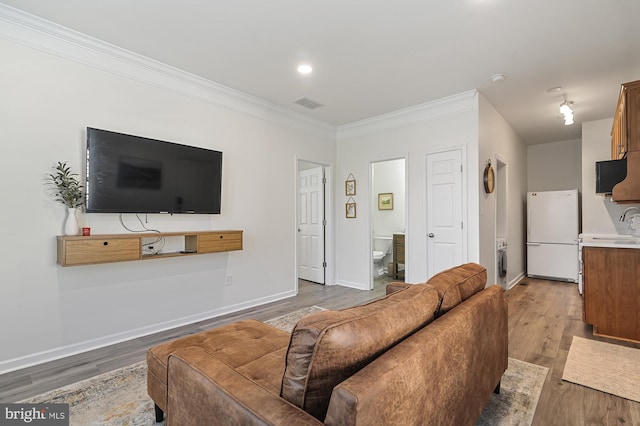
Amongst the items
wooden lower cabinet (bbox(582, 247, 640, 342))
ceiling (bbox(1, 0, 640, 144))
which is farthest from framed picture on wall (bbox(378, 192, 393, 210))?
wooden lower cabinet (bbox(582, 247, 640, 342))

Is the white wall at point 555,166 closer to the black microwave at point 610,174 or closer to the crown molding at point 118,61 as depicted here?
the black microwave at point 610,174

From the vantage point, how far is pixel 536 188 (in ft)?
21.7

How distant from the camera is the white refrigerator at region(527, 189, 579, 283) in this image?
5430 mm

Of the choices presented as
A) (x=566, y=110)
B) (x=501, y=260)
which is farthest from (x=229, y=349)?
(x=566, y=110)

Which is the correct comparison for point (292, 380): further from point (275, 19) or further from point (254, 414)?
point (275, 19)

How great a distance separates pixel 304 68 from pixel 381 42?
85cm

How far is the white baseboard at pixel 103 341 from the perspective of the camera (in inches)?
94.2

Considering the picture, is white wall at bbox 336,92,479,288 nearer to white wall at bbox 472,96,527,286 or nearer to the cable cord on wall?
white wall at bbox 472,96,527,286

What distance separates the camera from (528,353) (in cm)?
268

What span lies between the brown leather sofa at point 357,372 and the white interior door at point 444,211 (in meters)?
2.49

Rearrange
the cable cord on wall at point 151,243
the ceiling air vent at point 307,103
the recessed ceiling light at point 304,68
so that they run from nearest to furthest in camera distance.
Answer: the cable cord on wall at point 151,243
the recessed ceiling light at point 304,68
the ceiling air vent at point 307,103

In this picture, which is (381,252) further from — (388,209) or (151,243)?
(151,243)

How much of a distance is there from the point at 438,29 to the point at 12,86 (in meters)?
3.40

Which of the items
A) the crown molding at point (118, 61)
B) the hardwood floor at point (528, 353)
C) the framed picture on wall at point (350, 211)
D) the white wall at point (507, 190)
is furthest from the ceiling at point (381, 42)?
the hardwood floor at point (528, 353)
